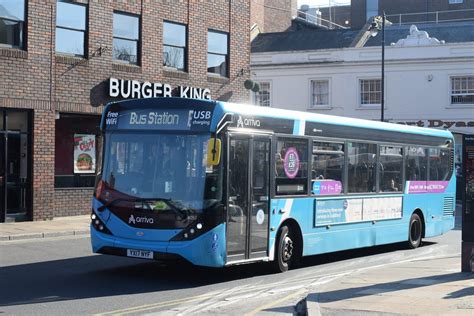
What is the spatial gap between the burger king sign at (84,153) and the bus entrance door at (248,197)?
11169mm

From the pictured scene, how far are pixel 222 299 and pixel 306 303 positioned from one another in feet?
4.30

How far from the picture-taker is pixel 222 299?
30.2 feet

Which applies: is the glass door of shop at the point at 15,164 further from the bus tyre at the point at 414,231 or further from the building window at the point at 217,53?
the bus tyre at the point at 414,231

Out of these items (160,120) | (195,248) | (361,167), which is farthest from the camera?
(361,167)

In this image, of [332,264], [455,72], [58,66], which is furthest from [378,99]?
[332,264]

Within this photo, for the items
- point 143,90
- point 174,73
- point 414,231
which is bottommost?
point 414,231

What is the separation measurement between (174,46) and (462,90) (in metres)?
20.4

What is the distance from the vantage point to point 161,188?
400 inches

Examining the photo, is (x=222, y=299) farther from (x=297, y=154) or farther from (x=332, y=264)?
(x=332, y=264)

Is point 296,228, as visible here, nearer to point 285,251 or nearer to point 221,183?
point 285,251

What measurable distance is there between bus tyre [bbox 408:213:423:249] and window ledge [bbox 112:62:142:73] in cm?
1055

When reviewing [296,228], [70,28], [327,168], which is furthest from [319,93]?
[296,228]

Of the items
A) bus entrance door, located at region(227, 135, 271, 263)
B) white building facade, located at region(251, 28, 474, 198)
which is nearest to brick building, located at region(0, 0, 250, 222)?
bus entrance door, located at region(227, 135, 271, 263)

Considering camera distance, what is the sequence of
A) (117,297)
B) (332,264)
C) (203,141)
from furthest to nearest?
1. (332,264)
2. (203,141)
3. (117,297)
